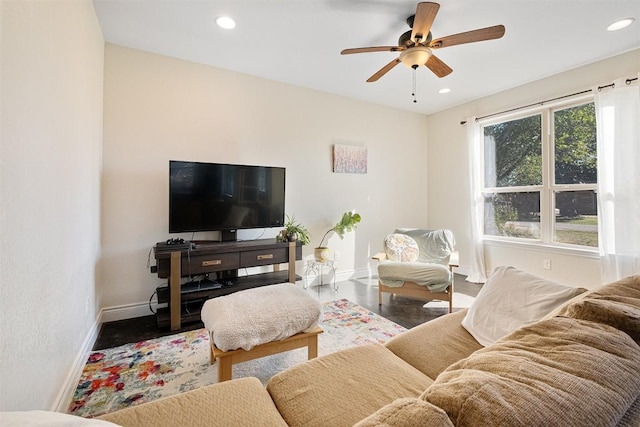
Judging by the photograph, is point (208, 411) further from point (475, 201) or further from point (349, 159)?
point (475, 201)

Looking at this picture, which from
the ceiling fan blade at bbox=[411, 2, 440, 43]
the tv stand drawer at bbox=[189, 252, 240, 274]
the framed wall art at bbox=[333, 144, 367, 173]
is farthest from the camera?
the framed wall art at bbox=[333, 144, 367, 173]

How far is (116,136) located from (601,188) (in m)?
5.07

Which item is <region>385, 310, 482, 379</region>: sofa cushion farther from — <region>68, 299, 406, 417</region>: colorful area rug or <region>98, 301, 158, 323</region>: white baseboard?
<region>98, 301, 158, 323</region>: white baseboard

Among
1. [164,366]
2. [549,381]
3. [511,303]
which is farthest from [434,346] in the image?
[164,366]

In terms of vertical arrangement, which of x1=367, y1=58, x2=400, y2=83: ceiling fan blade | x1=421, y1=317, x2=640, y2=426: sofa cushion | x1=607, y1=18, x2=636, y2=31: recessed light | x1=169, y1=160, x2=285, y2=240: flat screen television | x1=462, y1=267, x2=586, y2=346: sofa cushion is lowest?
x1=462, y1=267, x2=586, y2=346: sofa cushion

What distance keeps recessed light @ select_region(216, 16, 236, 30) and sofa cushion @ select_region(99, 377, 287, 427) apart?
2.67m

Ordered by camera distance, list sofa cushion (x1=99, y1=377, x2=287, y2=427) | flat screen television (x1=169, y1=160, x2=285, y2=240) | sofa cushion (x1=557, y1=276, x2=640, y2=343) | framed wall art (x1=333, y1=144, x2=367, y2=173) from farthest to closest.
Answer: framed wall art (x1=333, y1=144, x2=367, y2=173) → flat screen television (x1=169, y1=160, x2=285, y2=240) → sofa cushion (x1=99, y1=377, x2=287, y2=427) → sofa cushion (x1=557, y1=276, x2=640, y2=343)

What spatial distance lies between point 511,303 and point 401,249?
2074 mm

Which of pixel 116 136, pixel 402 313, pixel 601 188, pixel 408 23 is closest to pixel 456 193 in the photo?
pixel 601 188

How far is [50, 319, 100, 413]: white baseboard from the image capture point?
1.53 meters

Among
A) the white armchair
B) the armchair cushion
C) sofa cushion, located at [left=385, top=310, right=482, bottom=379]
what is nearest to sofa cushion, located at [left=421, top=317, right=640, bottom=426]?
sofa cushion, located at [left=385, top=310, right=482, bottom=379]

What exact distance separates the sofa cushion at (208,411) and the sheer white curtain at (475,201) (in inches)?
157

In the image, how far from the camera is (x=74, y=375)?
5.85 feet

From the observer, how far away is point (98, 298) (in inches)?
102
